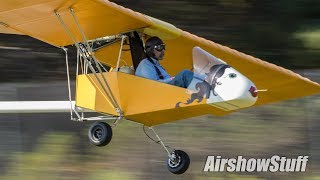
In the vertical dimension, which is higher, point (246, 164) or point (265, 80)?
point (265, 80)

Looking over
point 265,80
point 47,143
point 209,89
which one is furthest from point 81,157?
point 209,89

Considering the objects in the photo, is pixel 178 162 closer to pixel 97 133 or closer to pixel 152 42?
pixel 97 133

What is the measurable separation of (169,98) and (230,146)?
A: 3705mm

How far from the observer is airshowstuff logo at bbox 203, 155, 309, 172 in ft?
41.9

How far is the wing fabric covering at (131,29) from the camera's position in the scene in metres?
9.91

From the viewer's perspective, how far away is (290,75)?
11203 millimetres

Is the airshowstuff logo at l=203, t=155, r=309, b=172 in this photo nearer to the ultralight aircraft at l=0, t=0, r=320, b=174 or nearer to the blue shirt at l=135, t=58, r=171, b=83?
the ultralight aircraft at l=0, t=0, r=320, b=174

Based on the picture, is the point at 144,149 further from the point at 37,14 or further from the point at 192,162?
the point at 37,14

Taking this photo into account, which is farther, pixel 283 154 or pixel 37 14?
pixel 283 154

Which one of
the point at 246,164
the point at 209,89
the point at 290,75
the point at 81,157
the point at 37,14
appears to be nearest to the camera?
the point at 209,89

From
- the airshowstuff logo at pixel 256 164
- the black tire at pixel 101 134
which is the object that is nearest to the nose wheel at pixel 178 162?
the black tire at pixel 101 134

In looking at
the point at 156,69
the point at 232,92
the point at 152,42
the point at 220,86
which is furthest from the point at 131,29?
the point at 232,92

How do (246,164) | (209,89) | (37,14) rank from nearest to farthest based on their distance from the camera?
1. (209,89)
2. (37,14)
3. (246,164)

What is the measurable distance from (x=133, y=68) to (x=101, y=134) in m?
0.98
